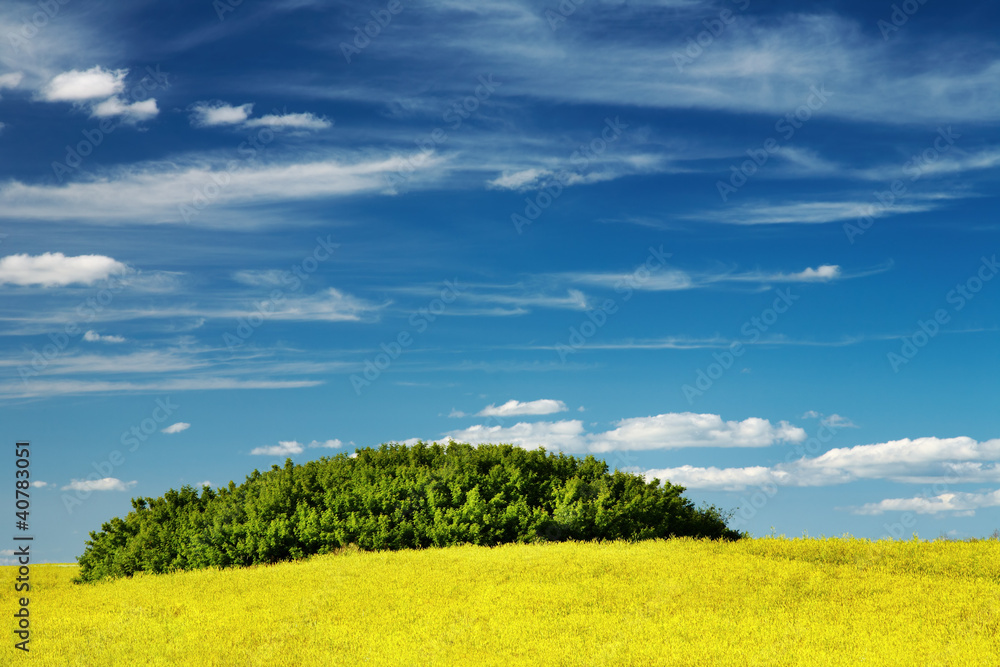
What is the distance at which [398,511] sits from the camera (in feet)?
73.5

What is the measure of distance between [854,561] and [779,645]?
6.72 metres

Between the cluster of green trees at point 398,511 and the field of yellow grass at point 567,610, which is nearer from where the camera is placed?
the field of yellow grass at point 567,610

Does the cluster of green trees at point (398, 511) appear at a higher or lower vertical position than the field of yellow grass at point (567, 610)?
higher

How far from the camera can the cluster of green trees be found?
22.2 meters

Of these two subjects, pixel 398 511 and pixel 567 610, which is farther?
pixel 398 511

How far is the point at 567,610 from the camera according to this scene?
47.9 ft

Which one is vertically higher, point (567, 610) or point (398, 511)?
point (398, 511)

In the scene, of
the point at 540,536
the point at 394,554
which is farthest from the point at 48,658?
the point at 540,536

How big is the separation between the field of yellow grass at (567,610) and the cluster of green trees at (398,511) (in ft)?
5.91

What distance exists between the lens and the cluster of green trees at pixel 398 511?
22156 mm

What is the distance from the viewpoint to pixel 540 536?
72.9 feet

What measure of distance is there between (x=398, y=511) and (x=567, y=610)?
29.0 ft

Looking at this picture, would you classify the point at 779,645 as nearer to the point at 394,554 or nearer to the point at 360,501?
the point at 394,554

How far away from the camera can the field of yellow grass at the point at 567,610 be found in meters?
12.4
